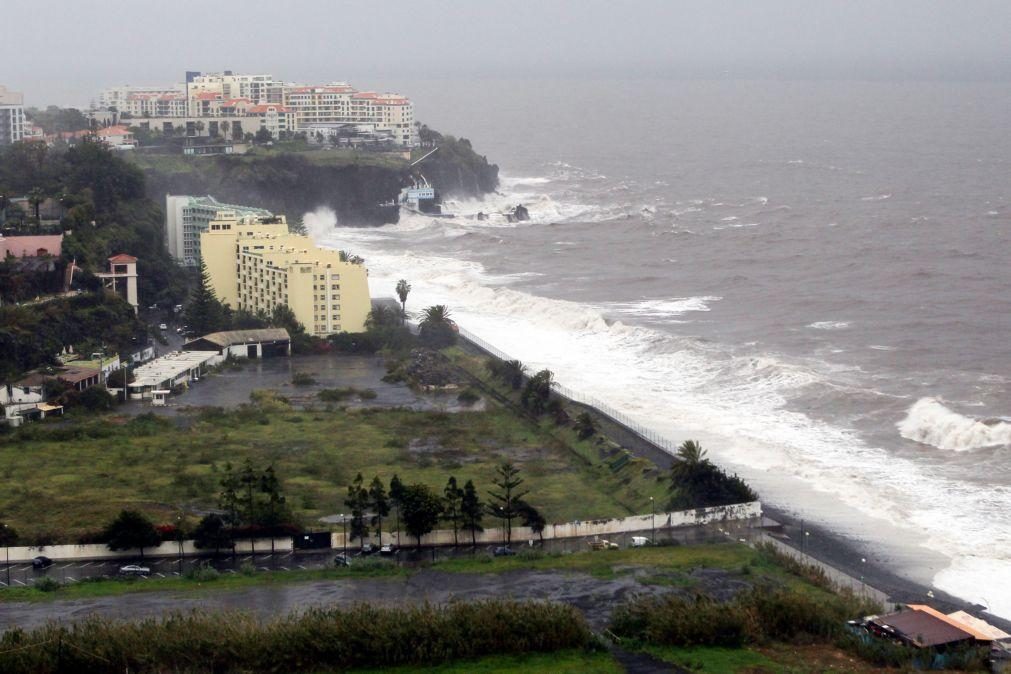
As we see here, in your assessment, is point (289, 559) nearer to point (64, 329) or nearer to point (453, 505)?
point (453, 505)

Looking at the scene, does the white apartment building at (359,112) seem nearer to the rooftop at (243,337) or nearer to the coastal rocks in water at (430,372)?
the rooftop at (243,337)

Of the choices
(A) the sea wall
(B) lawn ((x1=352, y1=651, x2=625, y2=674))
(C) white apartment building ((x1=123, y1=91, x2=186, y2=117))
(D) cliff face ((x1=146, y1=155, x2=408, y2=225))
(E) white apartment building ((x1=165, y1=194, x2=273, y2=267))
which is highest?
(C) white apartment building ((x1=123, y1=91, x2=186, y2=117))

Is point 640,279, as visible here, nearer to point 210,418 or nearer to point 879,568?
point 210,418

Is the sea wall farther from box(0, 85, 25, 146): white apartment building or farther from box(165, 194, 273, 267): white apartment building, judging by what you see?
box(0, 85, 25, 146): white apartment building

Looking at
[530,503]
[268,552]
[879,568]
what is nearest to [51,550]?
[268,552]

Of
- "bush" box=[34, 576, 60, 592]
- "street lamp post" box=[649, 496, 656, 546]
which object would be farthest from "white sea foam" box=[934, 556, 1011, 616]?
"bush" box=[34, 576, 60, 592]

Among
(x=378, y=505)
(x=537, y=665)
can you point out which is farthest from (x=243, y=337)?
(x=537, y=665)
